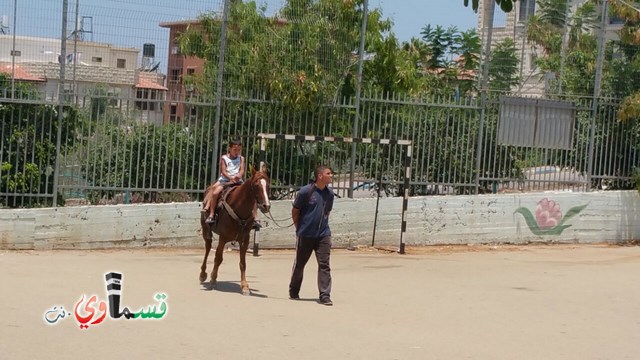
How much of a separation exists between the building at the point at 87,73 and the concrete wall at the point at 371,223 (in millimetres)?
1915

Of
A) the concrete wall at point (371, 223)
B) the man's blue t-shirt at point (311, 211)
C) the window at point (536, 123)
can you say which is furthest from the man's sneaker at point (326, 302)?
the window at point (536, 123)

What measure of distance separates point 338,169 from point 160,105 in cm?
370

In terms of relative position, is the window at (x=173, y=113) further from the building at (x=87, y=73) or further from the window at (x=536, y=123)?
the window at (x=536, y=123)

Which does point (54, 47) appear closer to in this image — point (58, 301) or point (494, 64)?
point (58, 301)

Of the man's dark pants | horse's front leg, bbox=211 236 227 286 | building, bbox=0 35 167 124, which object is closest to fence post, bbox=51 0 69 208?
building, bbox=0 35 167 124

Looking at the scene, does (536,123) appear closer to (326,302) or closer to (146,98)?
(146,98)

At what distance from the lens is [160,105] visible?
59.5ft

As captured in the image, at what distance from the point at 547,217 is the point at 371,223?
151 inches

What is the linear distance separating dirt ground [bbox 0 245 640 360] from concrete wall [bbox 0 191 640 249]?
14.3 inches

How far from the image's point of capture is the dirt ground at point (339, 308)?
9867mm

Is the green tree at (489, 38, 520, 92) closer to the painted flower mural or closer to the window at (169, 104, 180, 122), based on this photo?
the painted flower mural

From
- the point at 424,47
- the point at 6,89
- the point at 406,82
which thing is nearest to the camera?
the point at 6,89

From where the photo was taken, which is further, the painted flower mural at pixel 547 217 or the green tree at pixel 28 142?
the painted flower mural at pixel 547 217

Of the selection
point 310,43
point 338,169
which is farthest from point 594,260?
point 310,43
